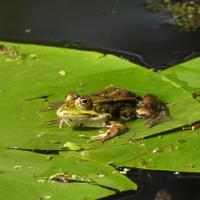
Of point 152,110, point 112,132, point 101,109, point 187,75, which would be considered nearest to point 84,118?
point 101,109

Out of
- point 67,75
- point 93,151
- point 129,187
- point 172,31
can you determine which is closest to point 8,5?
point 172,31

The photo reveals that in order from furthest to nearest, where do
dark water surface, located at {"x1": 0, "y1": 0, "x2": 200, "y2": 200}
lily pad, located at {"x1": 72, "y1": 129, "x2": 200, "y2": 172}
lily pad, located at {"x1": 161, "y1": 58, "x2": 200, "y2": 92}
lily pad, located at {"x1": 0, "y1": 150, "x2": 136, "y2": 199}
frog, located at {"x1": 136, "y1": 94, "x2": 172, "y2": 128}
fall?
dark water surface, located at {"x1": 0, "y1": 0, "x2": 200, "y2": 200}, lily pad, located at {"x1": 161, "y1": 58, "x2": 200, "y2": 92}, frog, located at {"x1": 136, "y1": 94, "x2": 172, "y2": 128}, lily pad, located at {"x1": 72, "y1": 129, "x2": 200, "y2": 172}, lily pad, located at {"x1": 0, "y1": 150, "x2": 136, "y2": 199}

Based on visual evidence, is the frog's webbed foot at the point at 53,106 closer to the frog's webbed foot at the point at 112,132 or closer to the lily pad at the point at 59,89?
the lily pad at the point at 59,89

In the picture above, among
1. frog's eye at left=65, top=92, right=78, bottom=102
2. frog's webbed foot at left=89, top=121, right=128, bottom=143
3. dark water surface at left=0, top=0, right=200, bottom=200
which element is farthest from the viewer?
dark water surface at left=0, top=0, right=200, bottom=200

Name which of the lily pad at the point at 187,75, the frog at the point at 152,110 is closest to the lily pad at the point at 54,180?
the frog at the point at 152,110

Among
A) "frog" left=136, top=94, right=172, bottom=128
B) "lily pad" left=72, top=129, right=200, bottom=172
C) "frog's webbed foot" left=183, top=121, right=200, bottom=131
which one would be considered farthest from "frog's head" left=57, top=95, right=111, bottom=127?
"frog's webbed foot" left=183, top=121, right=200, bottom=131

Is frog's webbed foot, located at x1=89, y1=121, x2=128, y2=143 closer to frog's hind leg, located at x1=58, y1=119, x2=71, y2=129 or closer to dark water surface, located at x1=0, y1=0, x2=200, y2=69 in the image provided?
frog's hind leg, located at x1=58, y1=119, x2=71, y2=129
